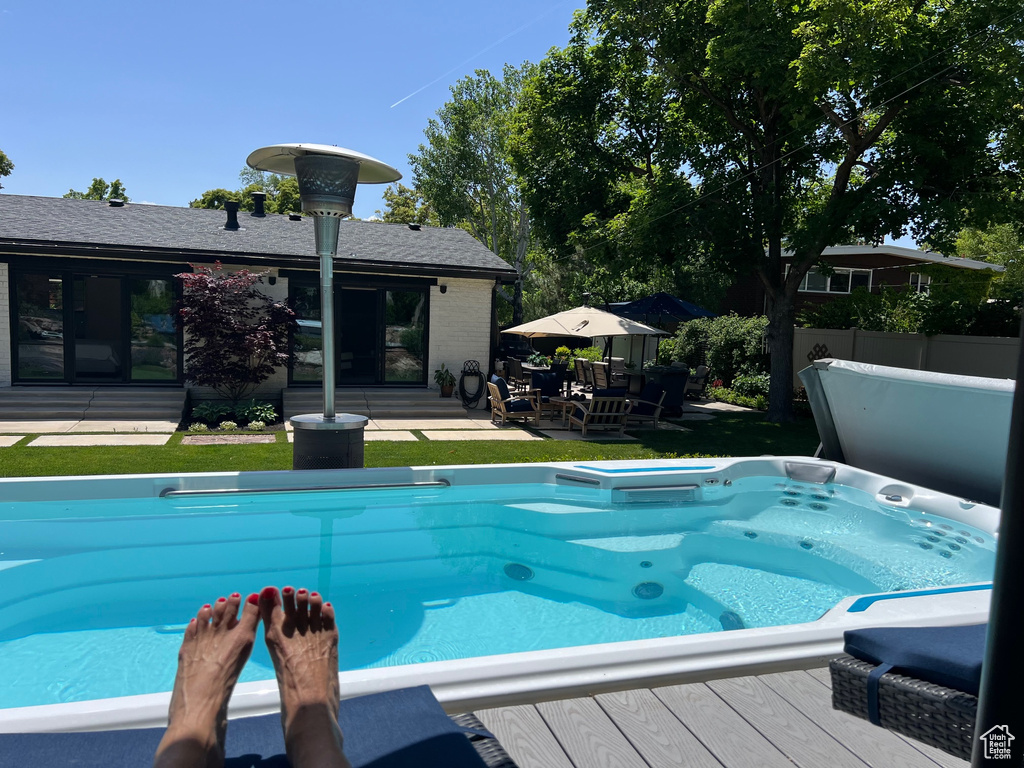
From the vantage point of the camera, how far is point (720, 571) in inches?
236

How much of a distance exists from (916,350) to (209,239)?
13578 millimetres

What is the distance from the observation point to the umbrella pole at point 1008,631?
3.28ft

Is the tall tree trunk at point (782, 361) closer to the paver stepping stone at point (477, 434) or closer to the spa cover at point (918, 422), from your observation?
the paver stepping stone at point (477, 434)

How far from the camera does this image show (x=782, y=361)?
511 inches

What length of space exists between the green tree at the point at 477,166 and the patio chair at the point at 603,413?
749 inches

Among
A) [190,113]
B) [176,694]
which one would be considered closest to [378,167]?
[176,694]

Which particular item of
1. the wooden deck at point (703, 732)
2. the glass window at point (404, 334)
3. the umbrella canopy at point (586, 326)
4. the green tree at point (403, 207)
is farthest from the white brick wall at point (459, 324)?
the green tree at point (403, 207)

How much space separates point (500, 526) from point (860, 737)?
4.43 metres

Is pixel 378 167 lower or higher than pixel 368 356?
higher

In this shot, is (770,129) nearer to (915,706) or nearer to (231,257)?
(231,257)

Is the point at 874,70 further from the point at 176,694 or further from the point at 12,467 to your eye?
the point at 12,467

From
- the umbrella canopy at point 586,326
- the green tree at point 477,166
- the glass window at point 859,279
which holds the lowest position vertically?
the umbrella canopy at point 586,326

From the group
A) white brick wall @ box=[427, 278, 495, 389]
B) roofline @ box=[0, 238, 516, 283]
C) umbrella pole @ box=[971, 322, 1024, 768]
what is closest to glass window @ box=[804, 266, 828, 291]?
roofline @ box=[0, 238, 516, 283]

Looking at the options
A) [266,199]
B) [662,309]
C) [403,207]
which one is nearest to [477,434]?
[662,309]
